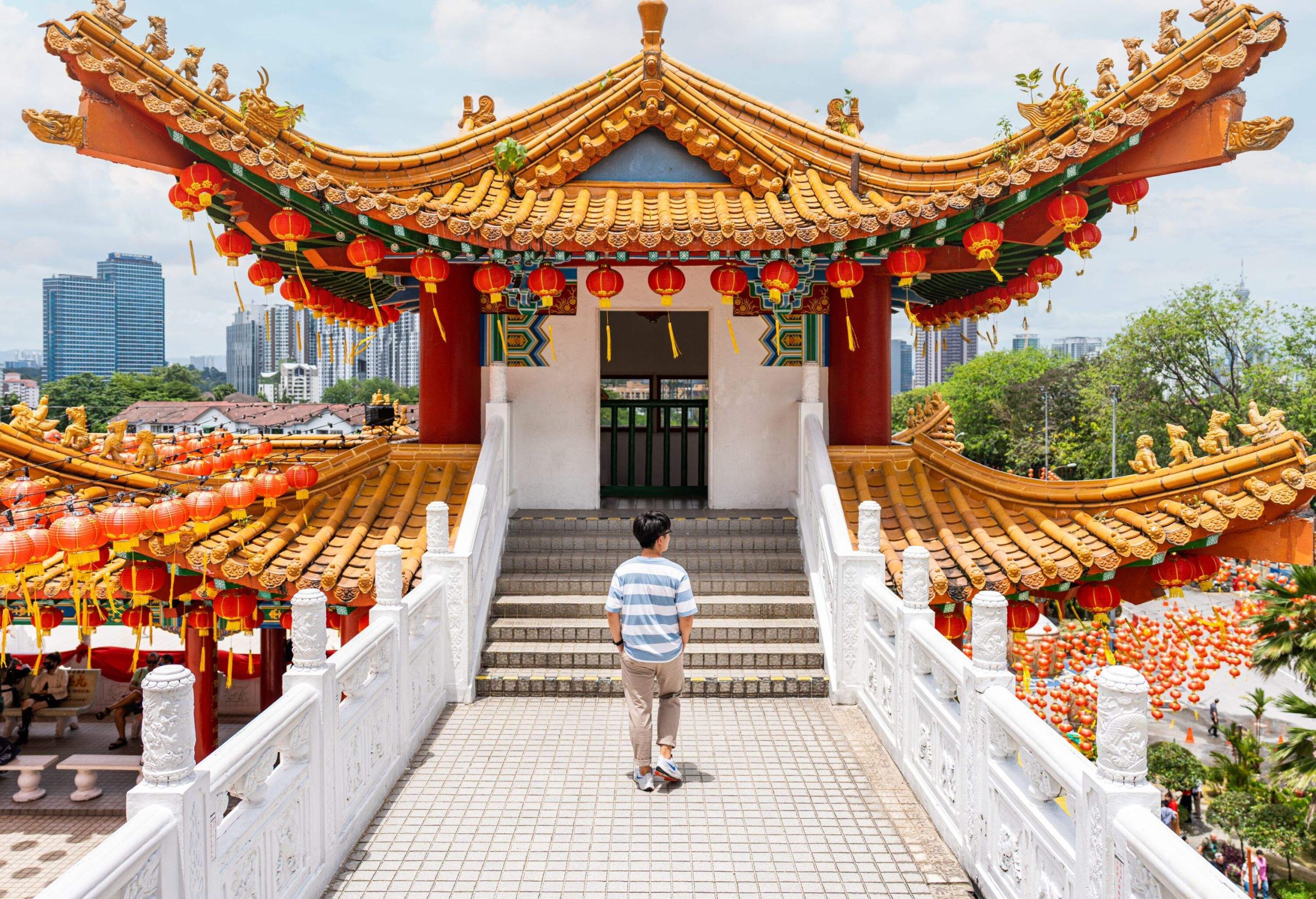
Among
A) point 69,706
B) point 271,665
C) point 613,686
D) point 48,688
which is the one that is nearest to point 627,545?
point 613,686

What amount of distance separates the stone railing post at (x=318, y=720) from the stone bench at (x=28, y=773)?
8.93 m

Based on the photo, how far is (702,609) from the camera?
7.12 m

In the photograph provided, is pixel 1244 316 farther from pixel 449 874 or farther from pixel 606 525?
pixel 449 874

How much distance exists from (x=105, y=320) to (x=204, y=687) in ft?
551

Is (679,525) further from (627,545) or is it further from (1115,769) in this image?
(1115,769)

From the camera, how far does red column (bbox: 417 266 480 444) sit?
8.13m

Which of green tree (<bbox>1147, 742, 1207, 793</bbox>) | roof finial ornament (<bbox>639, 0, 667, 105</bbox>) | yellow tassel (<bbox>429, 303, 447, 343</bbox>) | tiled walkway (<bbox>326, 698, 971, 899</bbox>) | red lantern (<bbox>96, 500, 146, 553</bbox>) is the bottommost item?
green tree (<bbox>1147, 742, 1207, 793</bbox>)

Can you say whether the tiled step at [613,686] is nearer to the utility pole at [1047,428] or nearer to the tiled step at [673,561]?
the tiled step at [673,561]

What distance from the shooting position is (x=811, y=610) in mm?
7109

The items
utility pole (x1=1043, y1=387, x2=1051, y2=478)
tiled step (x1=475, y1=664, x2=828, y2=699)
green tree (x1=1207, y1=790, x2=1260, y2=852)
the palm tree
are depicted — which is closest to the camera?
tiled step (x1=475, y1=664, x2=828, y2=699)

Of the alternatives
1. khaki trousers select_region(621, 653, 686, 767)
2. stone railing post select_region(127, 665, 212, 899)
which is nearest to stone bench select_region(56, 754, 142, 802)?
khaki trousers select_region(621, 653, 686, 767)

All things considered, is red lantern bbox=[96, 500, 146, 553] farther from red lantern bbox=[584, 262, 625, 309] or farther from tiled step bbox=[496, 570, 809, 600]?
red lantern bbox=[584, 262, 625, 309]

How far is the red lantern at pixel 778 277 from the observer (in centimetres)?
710

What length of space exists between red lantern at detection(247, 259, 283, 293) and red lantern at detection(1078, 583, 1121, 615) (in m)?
7.69
